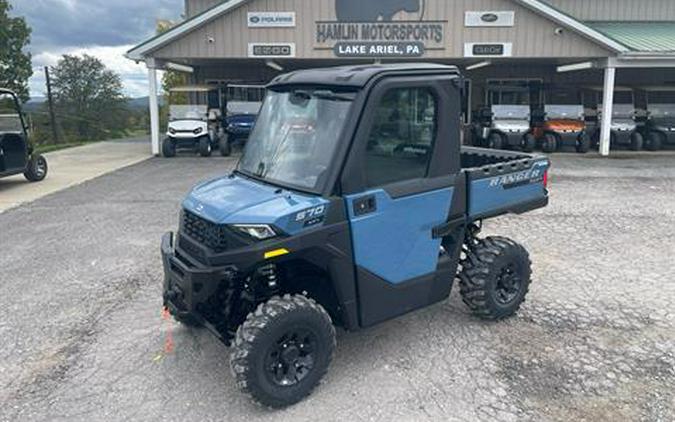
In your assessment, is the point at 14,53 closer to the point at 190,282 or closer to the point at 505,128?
the point at 505,128

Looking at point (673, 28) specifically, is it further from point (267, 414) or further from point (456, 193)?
point (267, 414)

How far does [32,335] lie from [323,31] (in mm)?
13439

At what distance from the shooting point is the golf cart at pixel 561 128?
16922 mm

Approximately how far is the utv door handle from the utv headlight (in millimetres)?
581

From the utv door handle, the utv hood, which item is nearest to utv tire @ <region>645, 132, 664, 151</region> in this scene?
the utv door handle

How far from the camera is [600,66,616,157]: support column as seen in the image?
16062 millimetres

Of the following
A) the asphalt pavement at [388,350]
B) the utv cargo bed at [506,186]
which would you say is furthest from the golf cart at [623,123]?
the utv cargo bed at [506,186]

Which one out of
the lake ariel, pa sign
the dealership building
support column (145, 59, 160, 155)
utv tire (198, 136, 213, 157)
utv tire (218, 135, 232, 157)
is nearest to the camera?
the dealership building

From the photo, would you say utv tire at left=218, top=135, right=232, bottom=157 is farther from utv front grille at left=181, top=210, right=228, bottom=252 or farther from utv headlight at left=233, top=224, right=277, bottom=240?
utv headlight at left=233, top=224, right=277, bottom=240

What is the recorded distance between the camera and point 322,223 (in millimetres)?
3219

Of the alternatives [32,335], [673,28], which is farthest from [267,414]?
[673,28]

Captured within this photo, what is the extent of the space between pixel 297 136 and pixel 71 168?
13.3 meters

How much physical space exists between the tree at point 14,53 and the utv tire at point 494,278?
3109 cm

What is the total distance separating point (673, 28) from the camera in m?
20.7
